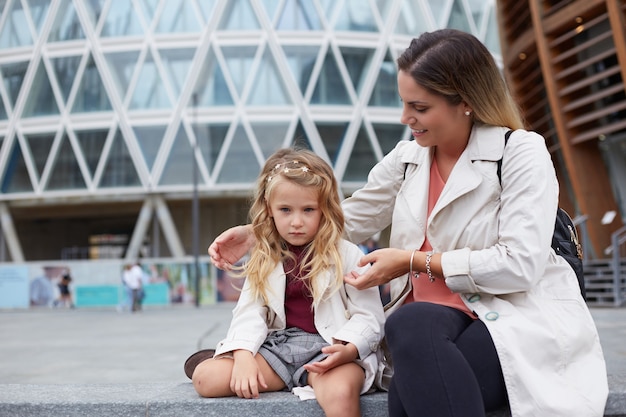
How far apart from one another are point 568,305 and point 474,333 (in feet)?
1.31

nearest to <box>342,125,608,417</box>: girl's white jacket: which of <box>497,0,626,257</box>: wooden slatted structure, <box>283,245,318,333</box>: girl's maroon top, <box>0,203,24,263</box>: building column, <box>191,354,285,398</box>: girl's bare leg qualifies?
<box>283,245,318,333</box>: girl's maroon top

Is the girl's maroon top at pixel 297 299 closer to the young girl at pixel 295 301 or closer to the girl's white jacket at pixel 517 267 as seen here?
the young girl at pixel 295 301

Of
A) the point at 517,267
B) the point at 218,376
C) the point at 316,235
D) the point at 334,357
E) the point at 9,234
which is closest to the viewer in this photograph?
the point at 517,267

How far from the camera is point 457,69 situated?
8.61ft

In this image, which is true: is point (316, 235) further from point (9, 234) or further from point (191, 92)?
point (9, 234)

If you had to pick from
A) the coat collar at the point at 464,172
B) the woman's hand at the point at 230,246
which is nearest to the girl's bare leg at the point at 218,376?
the woman's hand at the point at 230,246

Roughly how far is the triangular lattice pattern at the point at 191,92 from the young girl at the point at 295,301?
26.7 m

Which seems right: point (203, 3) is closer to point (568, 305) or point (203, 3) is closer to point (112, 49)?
point (112, 49)

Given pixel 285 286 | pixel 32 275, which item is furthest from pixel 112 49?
pixel 285 286

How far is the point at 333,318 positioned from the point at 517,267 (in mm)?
902

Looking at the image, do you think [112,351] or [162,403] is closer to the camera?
[162,403]

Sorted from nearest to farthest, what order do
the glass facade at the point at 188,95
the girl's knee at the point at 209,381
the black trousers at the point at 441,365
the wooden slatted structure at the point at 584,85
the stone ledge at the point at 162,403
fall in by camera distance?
the black trousers at the point at 441,365
the stone ledge at the point at 162,403
the girl's knee at the point at 209,381
the wooden slatted structure at the point at 584,85
the glass facade at the point at 188,95

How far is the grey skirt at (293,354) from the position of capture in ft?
9.68

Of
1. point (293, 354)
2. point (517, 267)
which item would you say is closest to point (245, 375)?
point (293, 354)
